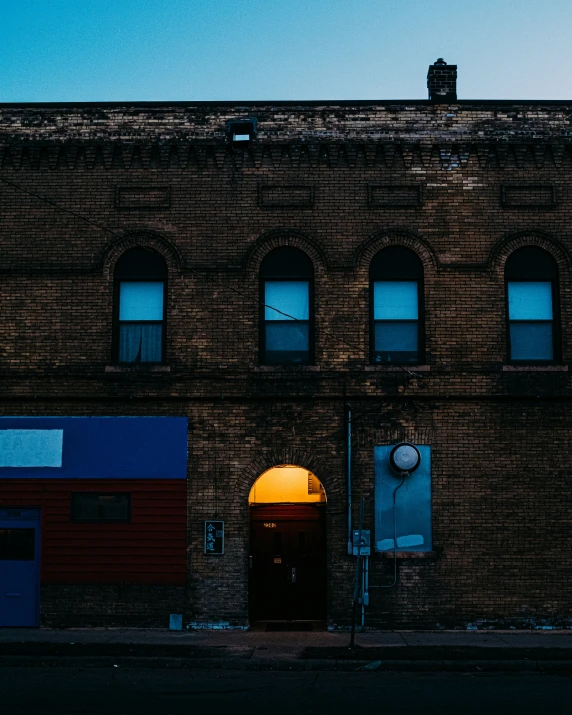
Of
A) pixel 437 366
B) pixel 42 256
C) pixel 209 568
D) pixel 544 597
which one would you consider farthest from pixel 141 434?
pixel 544 597

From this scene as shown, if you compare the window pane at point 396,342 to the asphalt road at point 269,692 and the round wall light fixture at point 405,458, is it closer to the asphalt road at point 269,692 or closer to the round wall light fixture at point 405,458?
the round wall light fixture at point 405,458

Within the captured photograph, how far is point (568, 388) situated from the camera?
15812 mm

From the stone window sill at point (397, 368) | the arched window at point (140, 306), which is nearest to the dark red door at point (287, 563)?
the stone window sill at point (397, 368)

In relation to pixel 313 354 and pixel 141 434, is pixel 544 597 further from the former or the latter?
pixel 141 434

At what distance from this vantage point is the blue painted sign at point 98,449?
51.7ft

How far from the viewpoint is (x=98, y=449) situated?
52.0 feet

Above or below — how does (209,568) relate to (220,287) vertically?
below

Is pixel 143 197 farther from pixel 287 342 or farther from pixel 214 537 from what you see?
pixel 214 537

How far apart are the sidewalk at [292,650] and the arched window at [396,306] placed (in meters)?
5.04

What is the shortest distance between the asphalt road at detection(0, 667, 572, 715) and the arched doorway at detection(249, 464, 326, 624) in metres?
4.45

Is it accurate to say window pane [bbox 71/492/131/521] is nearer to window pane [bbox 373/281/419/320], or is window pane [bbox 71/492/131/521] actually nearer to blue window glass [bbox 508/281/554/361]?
window pane [bbox 373/281/419/320]

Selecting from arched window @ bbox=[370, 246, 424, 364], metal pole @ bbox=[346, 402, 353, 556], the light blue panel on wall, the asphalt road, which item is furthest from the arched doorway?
the asphalt road

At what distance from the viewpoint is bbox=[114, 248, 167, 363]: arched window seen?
53.5ft

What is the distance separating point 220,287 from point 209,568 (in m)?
5.14
